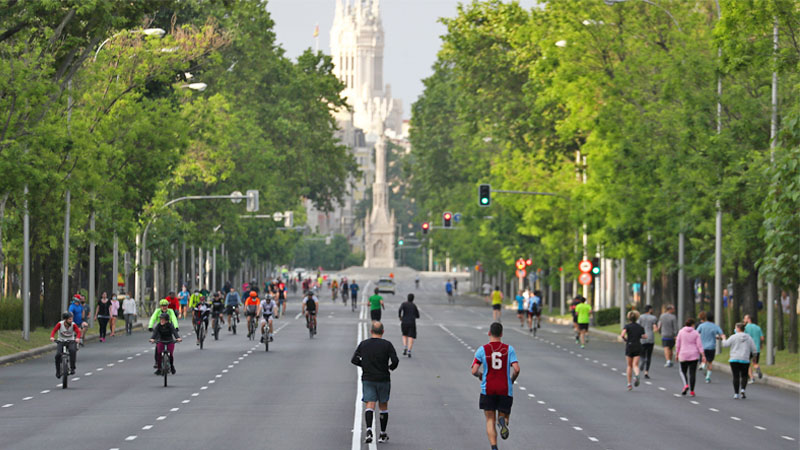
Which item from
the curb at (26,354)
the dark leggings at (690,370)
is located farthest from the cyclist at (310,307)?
the dark leggings at (690,370)

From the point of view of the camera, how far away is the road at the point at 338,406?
18578 mm

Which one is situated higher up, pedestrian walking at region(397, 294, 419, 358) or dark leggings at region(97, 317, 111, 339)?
pedestrian walking at region(397, 294, 419, 358)

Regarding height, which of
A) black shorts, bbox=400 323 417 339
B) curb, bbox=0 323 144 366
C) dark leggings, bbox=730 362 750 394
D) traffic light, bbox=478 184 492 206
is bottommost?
curb, bbox=0 323 144 366

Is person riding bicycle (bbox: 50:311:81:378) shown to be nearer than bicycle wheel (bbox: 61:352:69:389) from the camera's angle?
No

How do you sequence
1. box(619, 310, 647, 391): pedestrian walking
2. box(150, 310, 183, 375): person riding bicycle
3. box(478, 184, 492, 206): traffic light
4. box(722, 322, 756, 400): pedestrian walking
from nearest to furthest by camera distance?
box(722, 322, 756, 400): pedestrian walking < box(619, 310, 647, 391): pedestrian walking < box(150, 310, 183, 375): person riding bicycle < box(478, 184, 492, 206): traffic light

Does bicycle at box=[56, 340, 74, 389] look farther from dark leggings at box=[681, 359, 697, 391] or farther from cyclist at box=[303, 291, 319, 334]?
cyclist at box=[303, 291, 319, 334]

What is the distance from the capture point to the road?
1858 cm

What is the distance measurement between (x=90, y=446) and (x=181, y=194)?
58217 millimetres

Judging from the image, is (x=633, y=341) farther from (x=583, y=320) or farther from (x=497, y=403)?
(x=583, y=320)

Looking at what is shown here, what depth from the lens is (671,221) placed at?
1693 inches

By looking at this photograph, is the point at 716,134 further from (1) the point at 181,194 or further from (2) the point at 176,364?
(1) the point at 181,194

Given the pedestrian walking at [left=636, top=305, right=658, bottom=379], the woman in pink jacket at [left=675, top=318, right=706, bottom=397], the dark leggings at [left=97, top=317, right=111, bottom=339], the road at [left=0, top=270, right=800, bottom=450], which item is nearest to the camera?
the road at [left=0, top=270, right=800, bottom=450]

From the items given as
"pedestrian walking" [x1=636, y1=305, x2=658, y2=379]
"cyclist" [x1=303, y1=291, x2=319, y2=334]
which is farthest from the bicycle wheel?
"cyclist" [x1=303, y1=291, x2=319, y2=334]

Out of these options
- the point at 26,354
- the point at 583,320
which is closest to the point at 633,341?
the point at 26,354
